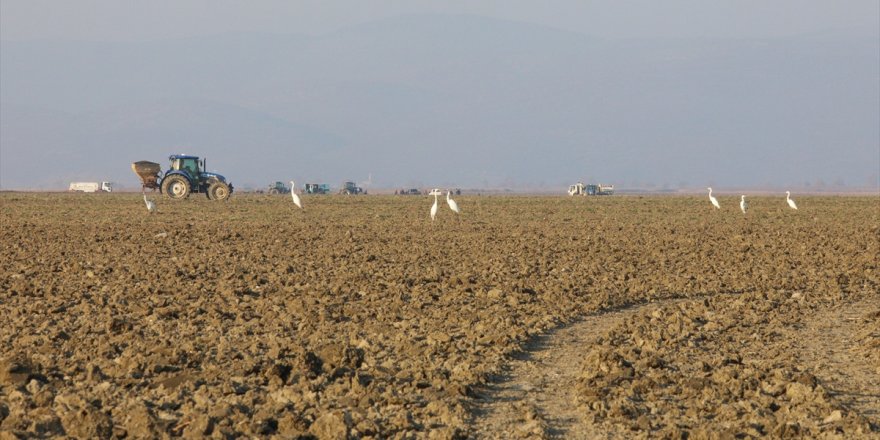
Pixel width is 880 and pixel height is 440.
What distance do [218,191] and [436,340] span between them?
37202 mm

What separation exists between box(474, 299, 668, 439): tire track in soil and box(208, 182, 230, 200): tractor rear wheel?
36046 millimetres

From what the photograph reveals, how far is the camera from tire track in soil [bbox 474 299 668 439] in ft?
26.4

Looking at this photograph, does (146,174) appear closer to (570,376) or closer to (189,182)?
(189,182)

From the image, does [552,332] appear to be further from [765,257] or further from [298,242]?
[298,242]

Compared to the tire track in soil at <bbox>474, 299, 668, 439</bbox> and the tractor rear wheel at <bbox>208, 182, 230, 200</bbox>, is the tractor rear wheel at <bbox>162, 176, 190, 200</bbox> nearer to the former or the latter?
the tractor rear wheel at <bbox>208, 182, 230, 200</bbox>

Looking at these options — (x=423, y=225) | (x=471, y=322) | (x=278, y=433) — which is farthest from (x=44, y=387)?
(x=423, y=225)

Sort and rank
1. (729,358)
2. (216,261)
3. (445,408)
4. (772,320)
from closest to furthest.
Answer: (445,408), (729,358), (772,320), (216,261)

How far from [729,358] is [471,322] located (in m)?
2.99

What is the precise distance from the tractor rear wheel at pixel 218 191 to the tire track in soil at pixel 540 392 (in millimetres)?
36046

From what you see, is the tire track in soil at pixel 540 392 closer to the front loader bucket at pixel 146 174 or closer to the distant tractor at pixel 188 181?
the distant tractor at pixel 188 181

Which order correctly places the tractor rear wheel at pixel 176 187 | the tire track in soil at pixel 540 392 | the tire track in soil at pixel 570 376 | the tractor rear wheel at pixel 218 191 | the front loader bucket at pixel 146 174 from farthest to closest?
the front loader bucket at pixel 146 174, the tractor rear wheel at pixel 218 191, the tractor rear wheel at pixel 176 187, the tire track in soil at pixel 570 376, the tire track in soil at pixel 540 392

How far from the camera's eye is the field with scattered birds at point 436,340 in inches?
324

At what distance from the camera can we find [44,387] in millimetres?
8945

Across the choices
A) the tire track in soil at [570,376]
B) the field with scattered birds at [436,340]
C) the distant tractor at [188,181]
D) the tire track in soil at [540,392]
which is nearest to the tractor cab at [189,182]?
the distant tractor at [188,181]
